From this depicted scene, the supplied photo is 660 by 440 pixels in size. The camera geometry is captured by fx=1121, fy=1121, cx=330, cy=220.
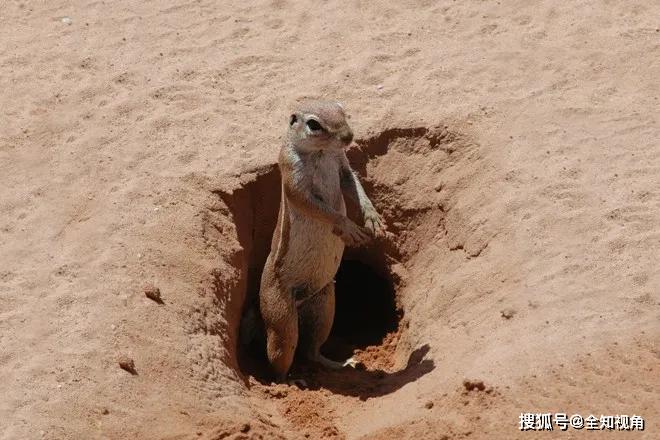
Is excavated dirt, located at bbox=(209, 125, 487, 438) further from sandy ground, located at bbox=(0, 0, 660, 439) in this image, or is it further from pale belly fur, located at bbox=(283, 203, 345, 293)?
pale belly fur, located at bbox=(283, 203, 345, 293)

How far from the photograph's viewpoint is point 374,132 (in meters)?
9.66

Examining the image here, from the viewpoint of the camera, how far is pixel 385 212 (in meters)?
9.58

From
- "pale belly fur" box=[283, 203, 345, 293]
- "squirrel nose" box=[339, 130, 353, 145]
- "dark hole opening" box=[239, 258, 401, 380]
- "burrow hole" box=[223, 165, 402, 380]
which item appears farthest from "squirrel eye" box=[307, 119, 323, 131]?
"dark hole opening" box=[239, 258, 401, 380]

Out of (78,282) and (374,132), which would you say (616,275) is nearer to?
(374,132)

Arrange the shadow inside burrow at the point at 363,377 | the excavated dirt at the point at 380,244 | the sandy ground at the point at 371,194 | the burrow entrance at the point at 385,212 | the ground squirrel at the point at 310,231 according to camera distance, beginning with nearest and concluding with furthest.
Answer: the sandy ground at the point at 371,194 → the ground squirrel at the point at 310,231 → the shadow inside burrow at the point at 363,377 → the excavated dirt at the point at 380,244 → the burrow entrance at the point at 385,212

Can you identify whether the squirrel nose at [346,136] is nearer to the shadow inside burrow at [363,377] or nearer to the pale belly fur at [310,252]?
the pale belly fur at [310,252]

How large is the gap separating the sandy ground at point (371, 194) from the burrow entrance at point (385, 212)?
2cm

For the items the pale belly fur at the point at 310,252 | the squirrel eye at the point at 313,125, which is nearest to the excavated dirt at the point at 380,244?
the pale belly fur at the point at 310,252

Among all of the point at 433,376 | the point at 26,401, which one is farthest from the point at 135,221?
the point at 433,376

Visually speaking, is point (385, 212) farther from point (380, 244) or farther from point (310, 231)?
point (310, 231)

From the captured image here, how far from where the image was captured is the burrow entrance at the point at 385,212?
9.23 meters

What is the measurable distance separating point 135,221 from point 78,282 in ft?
2.63

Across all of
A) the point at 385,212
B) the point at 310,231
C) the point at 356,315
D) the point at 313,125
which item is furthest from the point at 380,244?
the point at 313,125

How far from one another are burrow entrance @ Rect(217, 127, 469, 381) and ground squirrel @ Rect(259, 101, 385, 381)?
604mm
